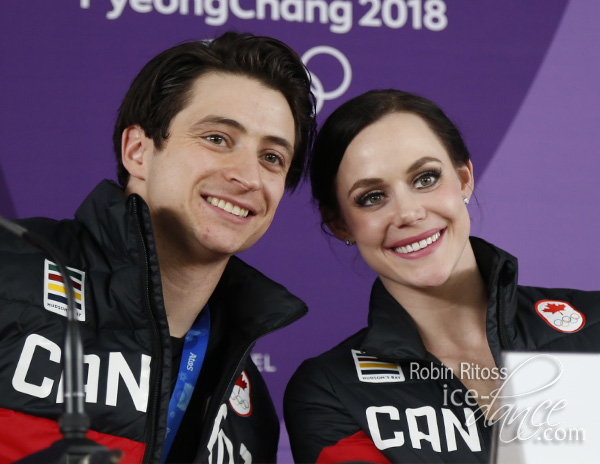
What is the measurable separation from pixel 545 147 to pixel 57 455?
1936 millimetres

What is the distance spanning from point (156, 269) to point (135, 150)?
1.28ft

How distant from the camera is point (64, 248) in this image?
60.5 inches

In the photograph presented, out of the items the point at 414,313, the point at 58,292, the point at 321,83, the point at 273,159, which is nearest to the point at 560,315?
the point at 414,313

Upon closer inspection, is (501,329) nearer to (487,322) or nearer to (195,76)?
(487,322)

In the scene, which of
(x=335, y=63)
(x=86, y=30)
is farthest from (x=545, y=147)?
(x=86, y=30)

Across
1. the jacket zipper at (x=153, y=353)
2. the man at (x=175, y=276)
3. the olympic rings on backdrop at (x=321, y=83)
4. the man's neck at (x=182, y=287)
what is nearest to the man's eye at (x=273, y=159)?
the man at (x=175, y=276)

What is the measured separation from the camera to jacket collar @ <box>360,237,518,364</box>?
1702mm

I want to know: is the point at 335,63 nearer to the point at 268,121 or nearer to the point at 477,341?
the point at 268,121

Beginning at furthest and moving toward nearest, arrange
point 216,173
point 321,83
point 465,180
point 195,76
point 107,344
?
1. point 321,83
2. point 465,180
3. point 195,76
4. point 216,173
5. point 107,344

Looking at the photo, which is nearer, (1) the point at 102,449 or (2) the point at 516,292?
(1) the point at 102,449

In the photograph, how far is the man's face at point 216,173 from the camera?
1.65 metres

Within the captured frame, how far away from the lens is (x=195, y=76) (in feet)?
5.81

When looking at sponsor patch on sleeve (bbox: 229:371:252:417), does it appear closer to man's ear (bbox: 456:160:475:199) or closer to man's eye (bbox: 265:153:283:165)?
man's eye (bbox: 265:153:283:165)

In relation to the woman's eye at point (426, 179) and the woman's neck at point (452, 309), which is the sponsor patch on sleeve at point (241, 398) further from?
the woman's eye at point (426, 179)
